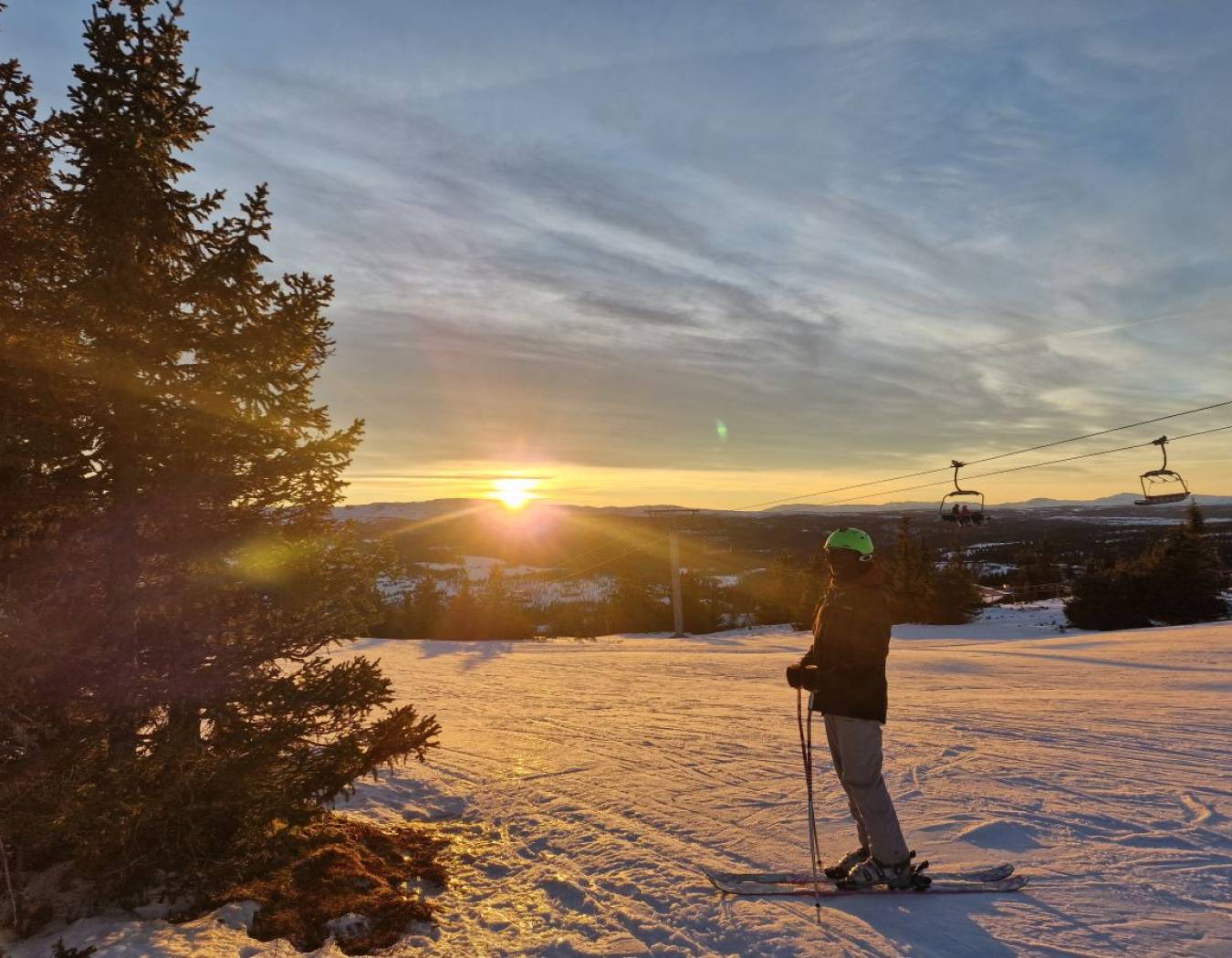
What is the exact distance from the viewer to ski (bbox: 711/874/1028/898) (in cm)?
496

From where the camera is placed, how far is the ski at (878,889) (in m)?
4.96

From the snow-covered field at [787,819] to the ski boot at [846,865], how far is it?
256mm

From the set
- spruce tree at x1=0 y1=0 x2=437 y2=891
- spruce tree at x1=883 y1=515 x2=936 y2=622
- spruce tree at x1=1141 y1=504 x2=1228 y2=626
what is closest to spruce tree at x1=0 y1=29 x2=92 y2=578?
spruce tree at x1=0 y1=0 x2=437 y2=891

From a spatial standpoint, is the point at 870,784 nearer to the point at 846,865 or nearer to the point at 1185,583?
the point at 846,865

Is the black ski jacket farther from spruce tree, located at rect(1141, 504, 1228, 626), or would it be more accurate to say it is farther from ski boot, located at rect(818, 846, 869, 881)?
spruce tree, located at rect(1141, 504, 1228, 626)

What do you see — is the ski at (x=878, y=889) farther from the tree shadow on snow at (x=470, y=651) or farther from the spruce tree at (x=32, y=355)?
the tree shadow on snow at (x=470, y=651)

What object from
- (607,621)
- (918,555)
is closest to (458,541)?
(607,621)

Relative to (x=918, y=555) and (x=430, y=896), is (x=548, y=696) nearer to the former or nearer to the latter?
(x=430, y=896)

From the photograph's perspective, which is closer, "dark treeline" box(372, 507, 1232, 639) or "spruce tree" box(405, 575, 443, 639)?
"spruce tree" box(405, 575, 443, 639)

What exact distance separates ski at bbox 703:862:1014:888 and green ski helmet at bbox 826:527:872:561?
247 cm

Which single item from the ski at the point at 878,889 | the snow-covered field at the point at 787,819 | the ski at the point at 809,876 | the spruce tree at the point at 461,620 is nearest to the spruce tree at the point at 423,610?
the spruce tree at the point at 461,620

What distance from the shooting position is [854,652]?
502 centimetres

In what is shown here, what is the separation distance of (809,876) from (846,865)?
0.97 ft

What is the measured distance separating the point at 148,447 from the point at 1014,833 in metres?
7.82
